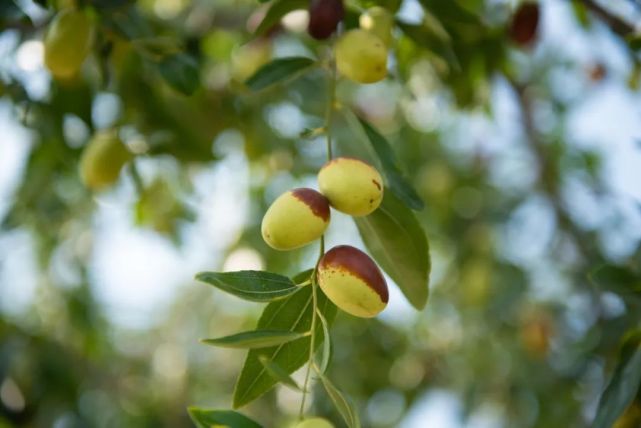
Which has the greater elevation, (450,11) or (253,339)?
(450,11)

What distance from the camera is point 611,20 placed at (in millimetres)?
1780

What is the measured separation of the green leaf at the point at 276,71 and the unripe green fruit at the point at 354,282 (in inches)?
17.8

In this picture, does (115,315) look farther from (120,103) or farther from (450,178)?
(120,103)

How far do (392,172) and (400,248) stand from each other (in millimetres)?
130

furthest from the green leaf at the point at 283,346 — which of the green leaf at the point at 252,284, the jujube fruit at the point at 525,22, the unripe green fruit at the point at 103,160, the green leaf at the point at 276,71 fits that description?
the jujube fruit at the point at 525,22

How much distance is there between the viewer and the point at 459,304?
142 inches

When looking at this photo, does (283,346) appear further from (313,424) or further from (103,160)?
(103,160)

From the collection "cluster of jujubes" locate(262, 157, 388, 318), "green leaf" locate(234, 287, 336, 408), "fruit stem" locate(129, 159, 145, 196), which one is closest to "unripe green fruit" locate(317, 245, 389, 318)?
"cluster of jujubes" locate(262, 157, 388, 318)

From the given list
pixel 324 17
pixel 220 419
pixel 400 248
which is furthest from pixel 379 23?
pixel 220 419

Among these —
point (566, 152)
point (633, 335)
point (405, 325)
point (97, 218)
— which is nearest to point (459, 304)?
point (405, 325)

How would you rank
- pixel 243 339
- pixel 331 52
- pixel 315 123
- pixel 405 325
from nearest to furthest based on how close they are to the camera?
1. pixel 243 339
2. pixel 331 52
3. pixel 315 123
4. pixel 405 325

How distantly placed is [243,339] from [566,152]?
320 centimetres

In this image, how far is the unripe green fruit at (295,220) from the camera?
107 cm

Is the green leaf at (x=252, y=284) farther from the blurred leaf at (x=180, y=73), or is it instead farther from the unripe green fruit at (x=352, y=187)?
the blurred leaf at (x=180, y=73)
